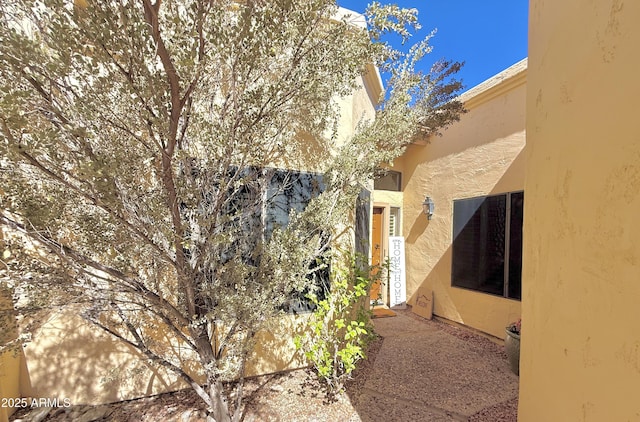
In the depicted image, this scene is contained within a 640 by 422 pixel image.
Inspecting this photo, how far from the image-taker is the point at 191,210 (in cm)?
181

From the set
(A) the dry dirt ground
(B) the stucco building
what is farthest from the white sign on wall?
(A) the dry dirt ground

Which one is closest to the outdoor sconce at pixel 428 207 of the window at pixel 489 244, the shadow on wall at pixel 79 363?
the window at pixel 489 244

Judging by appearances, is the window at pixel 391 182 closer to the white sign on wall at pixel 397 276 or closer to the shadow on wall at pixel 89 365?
the white sign on wall at pixel 397 276

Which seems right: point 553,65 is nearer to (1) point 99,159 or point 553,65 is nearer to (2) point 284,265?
(2) point 284,265

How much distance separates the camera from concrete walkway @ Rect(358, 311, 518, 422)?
9.89 ft

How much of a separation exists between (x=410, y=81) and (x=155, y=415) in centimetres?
466

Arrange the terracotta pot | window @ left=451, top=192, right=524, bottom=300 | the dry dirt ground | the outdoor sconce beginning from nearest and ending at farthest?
the dry dirt ground → the terracotta pot → window @ left=451, top=192, right=524, bottom=300 → the outdoor sconce

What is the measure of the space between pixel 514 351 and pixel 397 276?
311 centimetres

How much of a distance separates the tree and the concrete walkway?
5.91 ft

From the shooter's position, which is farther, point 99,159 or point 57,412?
point 57,412

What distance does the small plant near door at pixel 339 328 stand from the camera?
3234 millimetres

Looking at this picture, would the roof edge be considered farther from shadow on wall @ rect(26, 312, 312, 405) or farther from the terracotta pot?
shadow on wall @ rect(26, 312, 312, 405)

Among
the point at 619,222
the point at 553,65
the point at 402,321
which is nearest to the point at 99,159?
the point at 619,222

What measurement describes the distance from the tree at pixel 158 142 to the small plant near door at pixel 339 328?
0.95m
